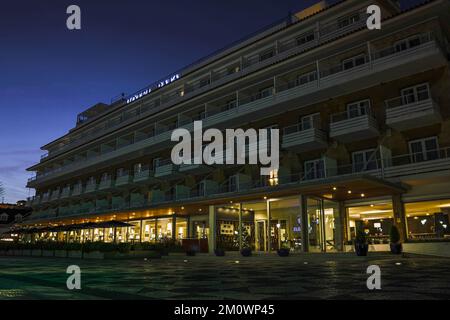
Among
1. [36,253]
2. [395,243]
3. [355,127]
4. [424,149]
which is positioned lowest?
[36,253]

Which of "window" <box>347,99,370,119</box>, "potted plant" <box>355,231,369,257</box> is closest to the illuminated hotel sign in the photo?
"window" <box>347,99,370,119</box>

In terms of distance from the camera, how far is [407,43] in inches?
1021

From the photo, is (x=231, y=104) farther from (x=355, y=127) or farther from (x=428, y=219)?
(x=428, y=219)

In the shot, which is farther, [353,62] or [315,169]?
[315,169]

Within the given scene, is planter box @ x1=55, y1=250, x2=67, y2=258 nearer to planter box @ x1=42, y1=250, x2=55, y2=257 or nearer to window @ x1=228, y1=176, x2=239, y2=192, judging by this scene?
planter box @ x1=42, y1=250, x2=55, y2=257

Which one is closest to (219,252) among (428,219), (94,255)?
(94,255)

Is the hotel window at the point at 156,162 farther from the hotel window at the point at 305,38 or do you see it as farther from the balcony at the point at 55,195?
the balcony at the point at 55,195

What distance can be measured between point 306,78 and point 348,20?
5339 mm

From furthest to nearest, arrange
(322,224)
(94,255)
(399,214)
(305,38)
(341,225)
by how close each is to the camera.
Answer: (305,38), (94,255), (341,225), (322,224), (399,214)

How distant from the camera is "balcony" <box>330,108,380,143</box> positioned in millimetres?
25672

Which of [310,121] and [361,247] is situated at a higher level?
[310,121]

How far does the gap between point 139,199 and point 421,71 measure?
3219 cm

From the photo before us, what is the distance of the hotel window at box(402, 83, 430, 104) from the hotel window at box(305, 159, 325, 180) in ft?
23.4
